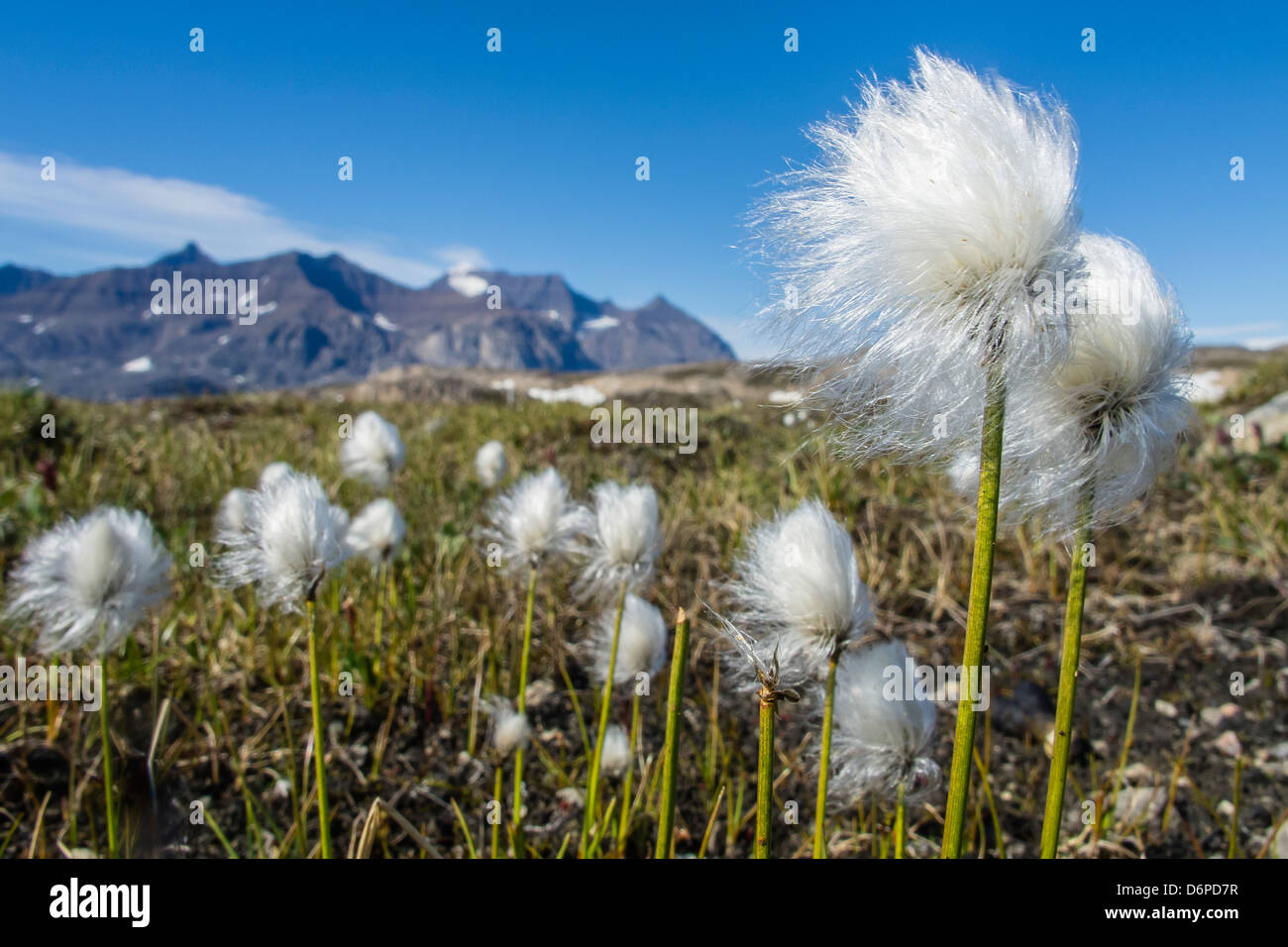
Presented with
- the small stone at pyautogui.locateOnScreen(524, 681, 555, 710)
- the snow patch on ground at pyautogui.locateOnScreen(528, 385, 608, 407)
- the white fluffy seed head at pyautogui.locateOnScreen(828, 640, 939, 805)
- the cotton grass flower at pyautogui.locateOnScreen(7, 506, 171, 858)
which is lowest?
the small stone at pyautogui.locateOnScreen(524, 681, 555, 710)

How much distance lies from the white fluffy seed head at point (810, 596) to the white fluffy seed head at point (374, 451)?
282cm

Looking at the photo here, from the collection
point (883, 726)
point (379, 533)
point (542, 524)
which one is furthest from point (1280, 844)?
point (379, 533)

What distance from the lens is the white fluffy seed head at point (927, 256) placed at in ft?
3.27

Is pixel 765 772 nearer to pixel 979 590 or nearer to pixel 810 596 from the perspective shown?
pixel 979 590

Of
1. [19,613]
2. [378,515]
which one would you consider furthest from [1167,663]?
[19,613]

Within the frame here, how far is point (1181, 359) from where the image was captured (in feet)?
3.79

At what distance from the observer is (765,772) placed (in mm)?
950

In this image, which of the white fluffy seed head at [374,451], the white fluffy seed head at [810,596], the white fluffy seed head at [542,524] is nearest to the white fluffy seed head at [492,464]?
the white fluffy seed head at [374,451]

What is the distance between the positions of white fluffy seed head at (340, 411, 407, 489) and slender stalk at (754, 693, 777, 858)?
3243 millimetres

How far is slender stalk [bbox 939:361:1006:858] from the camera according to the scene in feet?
2.80

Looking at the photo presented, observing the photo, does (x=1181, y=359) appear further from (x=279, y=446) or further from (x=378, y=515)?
(x=279, y=446)

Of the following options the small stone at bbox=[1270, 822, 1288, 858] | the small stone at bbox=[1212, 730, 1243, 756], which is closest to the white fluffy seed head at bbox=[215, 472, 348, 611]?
the small stone at bbox=[1270, 822, 1288, 858]

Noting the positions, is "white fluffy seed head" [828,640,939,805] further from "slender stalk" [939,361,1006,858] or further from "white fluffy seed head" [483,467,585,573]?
"white fluffy seed head" [483,467,585,573]

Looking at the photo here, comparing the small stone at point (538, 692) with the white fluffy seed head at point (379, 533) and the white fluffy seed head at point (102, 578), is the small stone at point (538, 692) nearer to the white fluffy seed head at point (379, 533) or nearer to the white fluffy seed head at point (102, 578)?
the white fluffy seed head at point (379, 533)
